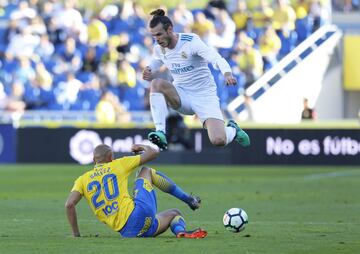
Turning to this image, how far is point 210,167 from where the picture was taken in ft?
96.2

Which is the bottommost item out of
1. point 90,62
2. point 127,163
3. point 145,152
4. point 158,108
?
point 127,163

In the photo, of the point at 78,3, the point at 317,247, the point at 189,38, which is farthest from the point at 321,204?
the point at 78,3

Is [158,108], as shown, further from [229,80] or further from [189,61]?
[229,80]

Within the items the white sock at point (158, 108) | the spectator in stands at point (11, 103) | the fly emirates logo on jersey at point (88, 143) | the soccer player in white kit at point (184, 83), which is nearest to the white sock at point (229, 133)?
the soccer player in white kit at point (184, 83)

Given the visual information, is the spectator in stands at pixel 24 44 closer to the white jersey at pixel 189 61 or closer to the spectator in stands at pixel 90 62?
the spectator in stands at pixel 90 62

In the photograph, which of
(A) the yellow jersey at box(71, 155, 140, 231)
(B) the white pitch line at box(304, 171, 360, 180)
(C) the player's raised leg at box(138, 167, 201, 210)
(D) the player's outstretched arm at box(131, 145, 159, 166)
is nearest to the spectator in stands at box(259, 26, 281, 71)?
(B) the white pitch line at box(304, 171, 360, 180)

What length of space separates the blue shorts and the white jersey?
7.06ft

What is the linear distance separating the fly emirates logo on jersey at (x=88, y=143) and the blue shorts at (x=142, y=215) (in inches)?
712

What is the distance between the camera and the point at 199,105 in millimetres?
13812

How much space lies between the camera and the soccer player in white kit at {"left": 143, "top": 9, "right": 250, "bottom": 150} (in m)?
13.0

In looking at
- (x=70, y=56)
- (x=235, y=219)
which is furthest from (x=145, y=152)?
(x=70, y=56)

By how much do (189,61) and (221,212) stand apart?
3052mm

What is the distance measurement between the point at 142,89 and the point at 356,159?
21.6ft

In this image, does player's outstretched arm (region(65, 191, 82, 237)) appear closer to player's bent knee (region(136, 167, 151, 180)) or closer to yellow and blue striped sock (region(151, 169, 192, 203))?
player's bent knee (region(136, 167, 151, 180))
